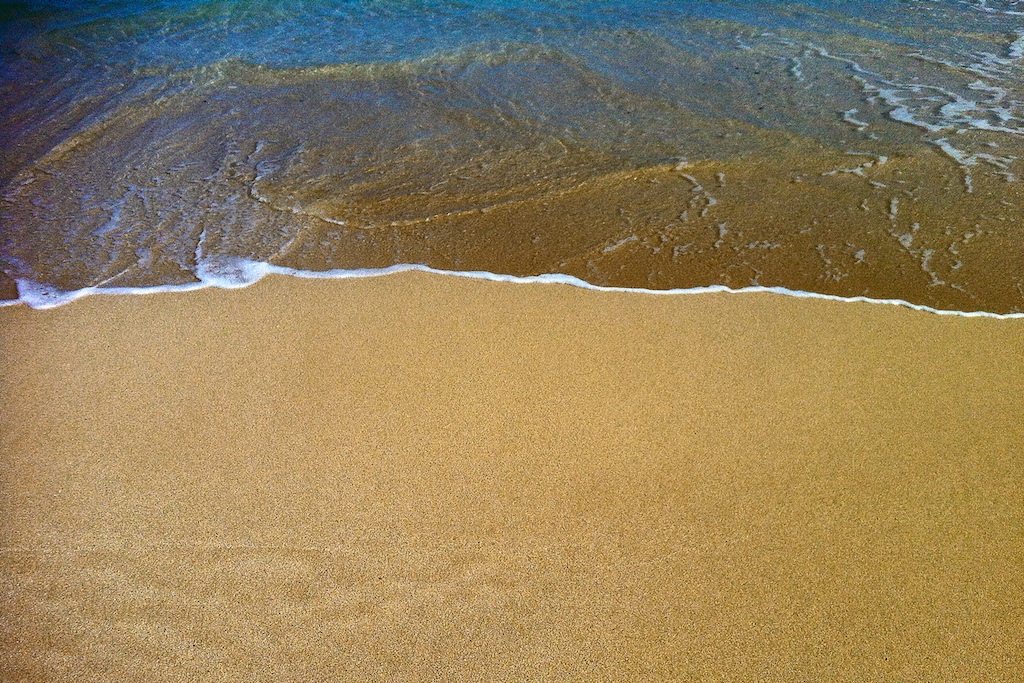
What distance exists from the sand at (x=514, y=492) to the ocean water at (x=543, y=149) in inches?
22.2

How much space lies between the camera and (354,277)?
12.1ft

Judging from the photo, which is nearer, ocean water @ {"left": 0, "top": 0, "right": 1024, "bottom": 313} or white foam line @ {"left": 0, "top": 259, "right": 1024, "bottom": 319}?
white foam line @ {"left": 0, "top": 259, "right": 1024, "bottom": 319}

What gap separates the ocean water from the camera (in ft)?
12.7

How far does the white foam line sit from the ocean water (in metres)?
0.04

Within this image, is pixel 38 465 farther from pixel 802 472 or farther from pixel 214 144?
pixel 214 144

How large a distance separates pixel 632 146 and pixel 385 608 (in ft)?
12.3

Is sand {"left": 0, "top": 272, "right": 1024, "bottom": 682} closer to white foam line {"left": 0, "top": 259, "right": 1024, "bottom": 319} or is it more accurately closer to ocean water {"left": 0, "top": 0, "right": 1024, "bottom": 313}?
white foam line {"left": 0, "top": 259, "right": 1024, "bottom": 319}

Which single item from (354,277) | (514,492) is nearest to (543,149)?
(354,277)

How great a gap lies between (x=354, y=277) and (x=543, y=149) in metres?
1.93

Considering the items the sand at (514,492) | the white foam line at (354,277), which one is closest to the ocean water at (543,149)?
the white foam line at (354,277)

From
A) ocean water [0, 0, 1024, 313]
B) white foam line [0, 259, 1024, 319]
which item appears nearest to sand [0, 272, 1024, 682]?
white foam line [0, 259, 1024, 319]

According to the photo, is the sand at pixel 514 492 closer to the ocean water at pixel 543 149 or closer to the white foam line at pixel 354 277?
the white foam line at pixel 354 277

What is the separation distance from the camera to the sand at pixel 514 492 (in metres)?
1.99

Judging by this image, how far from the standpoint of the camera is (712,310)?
3344 millimetres
